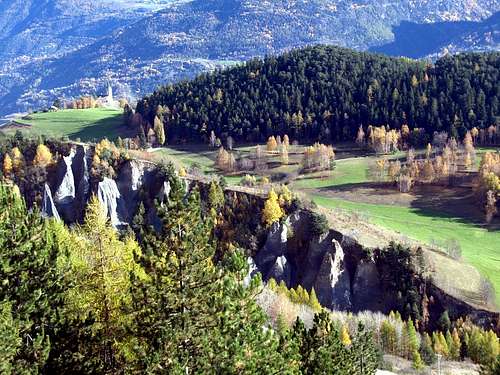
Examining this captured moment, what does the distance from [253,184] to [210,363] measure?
105 m

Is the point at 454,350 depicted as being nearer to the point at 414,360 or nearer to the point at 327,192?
the point at 414,360

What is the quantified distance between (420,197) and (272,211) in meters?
49.1

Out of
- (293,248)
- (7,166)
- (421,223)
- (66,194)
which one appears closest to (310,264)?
(293,248)

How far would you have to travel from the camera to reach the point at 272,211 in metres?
113

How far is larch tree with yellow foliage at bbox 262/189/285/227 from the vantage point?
113 meters

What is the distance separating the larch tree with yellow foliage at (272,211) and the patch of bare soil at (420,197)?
3712 centimetres

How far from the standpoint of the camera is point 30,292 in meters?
31.9

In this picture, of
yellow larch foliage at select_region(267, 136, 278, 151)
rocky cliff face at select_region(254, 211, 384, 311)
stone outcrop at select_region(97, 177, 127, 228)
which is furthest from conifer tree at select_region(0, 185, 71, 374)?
yellow larch foliage at select_region(267, 136, 278, 151)

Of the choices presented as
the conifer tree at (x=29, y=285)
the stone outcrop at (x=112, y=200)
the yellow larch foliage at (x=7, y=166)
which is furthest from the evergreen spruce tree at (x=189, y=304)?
the yellow larch foliage at (x=7, y=166)

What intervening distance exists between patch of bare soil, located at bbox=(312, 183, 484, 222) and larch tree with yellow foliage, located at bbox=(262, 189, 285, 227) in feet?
122

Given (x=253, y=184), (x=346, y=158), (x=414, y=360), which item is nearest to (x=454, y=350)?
(x=414, y=360)

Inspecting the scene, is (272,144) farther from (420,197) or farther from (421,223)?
(421,223)

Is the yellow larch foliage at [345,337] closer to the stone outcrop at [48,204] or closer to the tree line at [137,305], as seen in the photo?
the tree line at [137,305]

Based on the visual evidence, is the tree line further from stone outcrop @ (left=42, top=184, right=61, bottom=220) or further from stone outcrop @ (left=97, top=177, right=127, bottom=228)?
stone outcrop @ (left=42, top=184, right=61, bottom=220)
